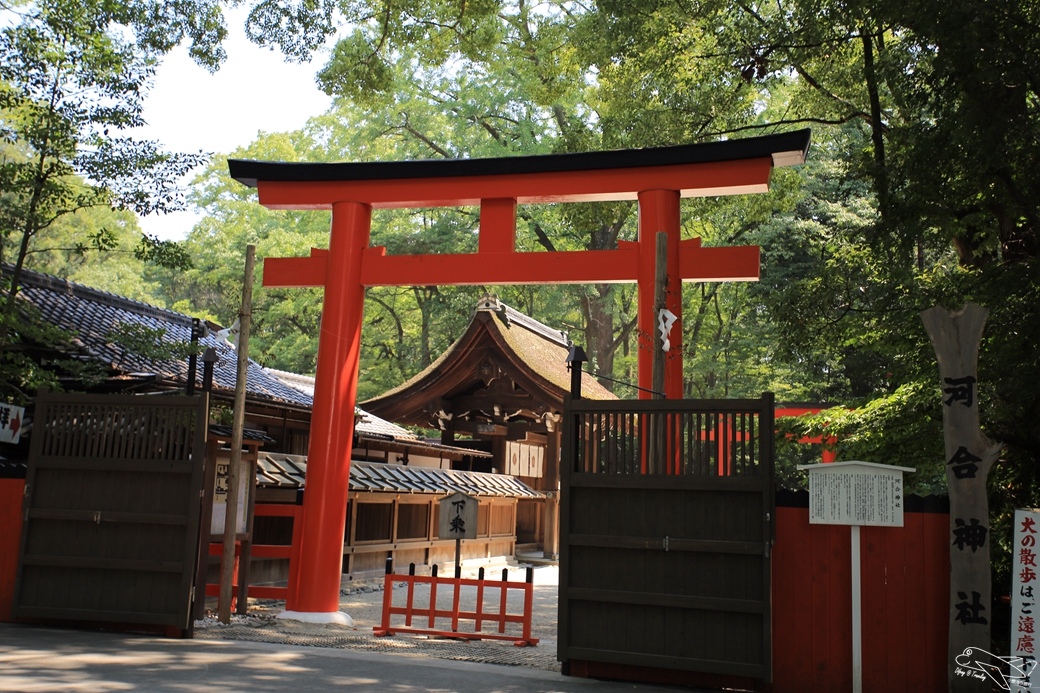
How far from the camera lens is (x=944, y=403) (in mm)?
6289

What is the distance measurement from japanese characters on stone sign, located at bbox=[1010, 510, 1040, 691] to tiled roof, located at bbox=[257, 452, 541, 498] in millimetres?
8679

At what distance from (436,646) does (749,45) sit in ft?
27.9

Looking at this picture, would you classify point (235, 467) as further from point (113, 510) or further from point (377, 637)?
point (377, 637)

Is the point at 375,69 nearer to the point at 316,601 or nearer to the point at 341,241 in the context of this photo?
the point at 341,241

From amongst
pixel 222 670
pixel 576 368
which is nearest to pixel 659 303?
pixel 576 368

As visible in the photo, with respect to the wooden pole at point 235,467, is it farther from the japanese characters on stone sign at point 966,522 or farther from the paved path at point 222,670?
the japanese characters on stone sign at point 966,522

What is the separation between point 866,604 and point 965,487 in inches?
44.5

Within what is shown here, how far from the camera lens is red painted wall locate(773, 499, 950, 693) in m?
6.36

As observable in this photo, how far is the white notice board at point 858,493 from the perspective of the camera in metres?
6.45

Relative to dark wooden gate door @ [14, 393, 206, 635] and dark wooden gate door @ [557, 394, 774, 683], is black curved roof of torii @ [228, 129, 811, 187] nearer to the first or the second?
dark wooden gate door @ [557, 394, 774, 683]

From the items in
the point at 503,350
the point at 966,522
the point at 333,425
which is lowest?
the point at 966,522

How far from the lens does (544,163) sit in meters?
9.42

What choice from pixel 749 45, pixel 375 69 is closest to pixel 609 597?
pixel 749 45

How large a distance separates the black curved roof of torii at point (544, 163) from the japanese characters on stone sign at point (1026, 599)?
4268mm
